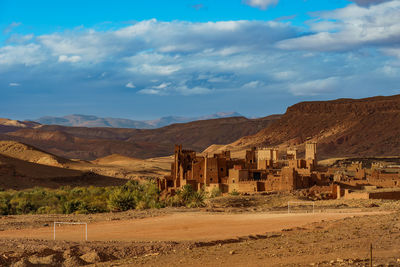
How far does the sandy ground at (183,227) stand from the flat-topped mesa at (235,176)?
989cm

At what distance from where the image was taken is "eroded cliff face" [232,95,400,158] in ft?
334

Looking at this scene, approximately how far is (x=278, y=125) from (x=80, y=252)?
371 feet

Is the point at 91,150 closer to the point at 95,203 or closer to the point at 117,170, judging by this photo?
the point at 117,170

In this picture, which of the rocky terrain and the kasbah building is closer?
the kasbah building

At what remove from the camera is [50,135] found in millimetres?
171125

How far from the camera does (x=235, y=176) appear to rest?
130 ft

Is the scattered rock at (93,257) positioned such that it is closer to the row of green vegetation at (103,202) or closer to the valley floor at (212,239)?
the valley floor at (212,239)

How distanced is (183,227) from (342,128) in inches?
3720

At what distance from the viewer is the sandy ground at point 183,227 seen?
71.0 ft

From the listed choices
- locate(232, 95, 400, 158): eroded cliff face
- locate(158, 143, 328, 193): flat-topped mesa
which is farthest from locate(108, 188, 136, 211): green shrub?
locate(232, 95, 400, 158): eroded cliff face

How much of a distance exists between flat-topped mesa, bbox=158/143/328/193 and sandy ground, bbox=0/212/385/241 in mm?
9892

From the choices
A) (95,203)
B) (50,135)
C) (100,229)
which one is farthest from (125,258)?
(50,135)

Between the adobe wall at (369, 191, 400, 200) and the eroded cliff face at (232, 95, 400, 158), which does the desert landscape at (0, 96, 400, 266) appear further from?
the eroded cliff face at (232, 95, 400, 158)

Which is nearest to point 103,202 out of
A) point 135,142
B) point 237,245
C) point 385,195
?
point 385,195
